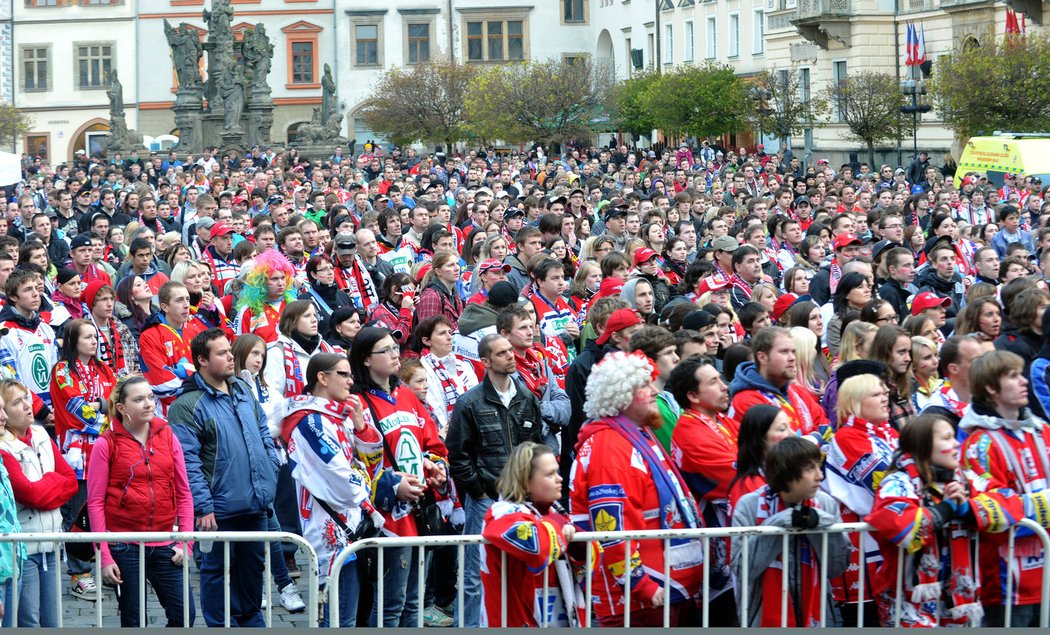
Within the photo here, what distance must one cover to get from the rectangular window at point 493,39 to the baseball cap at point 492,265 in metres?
63.3

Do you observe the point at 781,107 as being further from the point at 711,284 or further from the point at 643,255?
the point at 711,284

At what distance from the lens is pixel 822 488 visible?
6781 millimetres

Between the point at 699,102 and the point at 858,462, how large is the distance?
42.7 m

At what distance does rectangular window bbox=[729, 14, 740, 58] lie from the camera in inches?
2251

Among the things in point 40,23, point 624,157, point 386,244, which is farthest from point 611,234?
point 40,23

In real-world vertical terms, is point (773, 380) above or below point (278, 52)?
below

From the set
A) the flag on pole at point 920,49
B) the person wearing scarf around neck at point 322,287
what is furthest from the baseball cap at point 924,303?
the flag on pole at point 920,49

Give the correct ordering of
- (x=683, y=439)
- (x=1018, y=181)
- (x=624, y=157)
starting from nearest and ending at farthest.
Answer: (x=683, y=439), (x=1018, y=181), (x=624, y=157)

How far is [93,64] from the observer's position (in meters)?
74.4

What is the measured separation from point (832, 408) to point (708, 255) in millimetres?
5662

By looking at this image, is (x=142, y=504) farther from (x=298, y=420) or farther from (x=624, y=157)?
(x=624, y=157)

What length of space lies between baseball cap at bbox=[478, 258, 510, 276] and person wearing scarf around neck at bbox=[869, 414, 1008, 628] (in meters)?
5.97

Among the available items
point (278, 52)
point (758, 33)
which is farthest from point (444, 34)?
point (758, 33)

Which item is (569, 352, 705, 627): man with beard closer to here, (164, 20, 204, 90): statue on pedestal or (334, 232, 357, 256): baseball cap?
(334, 232, 357, 256): baseball cap
